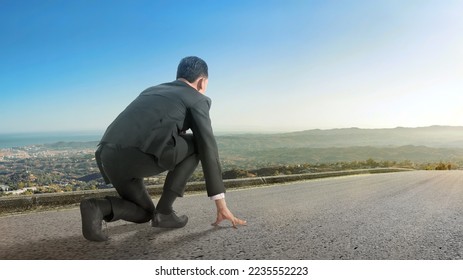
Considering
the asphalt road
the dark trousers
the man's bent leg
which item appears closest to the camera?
the asphalt road

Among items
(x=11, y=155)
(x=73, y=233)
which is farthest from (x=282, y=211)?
(x=11, y=155)

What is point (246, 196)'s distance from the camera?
12.7 ft

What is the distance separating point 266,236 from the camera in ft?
6.84

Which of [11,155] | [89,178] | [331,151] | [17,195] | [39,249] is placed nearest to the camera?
[39,249]

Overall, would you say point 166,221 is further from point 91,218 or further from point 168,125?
point 168,125

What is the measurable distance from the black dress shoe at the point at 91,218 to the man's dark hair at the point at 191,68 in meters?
0.75

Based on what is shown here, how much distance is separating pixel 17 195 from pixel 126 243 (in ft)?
5.78

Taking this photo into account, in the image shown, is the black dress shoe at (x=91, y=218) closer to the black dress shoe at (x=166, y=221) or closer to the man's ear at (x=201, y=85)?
the black dress shoe at (x=166, y=221)

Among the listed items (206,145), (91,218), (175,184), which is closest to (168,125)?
(206,145)

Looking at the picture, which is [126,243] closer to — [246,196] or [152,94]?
[152,94]

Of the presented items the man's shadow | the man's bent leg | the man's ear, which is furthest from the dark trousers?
the man's ear

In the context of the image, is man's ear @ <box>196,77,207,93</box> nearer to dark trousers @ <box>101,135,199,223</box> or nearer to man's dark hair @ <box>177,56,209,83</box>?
man's dark hair @ <box>177,56,209,83</box>

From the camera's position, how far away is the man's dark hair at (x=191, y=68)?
215cm

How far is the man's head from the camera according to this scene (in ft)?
7.07
